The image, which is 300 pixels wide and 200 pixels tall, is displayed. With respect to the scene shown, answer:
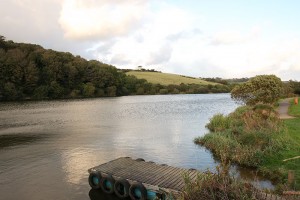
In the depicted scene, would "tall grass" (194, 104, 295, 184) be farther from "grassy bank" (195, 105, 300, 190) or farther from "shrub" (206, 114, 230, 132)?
"shrub" (206, 114, 230, 132)

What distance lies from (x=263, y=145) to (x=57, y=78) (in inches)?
4036

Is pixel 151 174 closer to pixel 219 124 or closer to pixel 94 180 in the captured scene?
pixel 94 180

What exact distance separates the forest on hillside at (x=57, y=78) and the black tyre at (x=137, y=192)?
302 feet

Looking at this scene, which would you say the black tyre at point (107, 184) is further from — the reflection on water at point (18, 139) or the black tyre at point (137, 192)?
the reflection on water at point (18, 139)

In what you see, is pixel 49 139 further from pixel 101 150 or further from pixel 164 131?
pixel 164 131

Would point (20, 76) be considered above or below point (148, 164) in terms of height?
above

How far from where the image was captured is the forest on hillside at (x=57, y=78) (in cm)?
10275

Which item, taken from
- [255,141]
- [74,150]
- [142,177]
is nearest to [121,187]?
[142,177]

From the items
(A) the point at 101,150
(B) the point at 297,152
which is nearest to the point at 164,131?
(A) the point at 101,150

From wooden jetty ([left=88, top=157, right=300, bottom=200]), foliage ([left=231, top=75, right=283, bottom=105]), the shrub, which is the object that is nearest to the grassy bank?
wooden jetty ([left=88, top=157, right=300, bottom=200])

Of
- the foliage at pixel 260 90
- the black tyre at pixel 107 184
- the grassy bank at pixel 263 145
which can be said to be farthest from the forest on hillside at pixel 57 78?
the black tyre at pixel 107 184

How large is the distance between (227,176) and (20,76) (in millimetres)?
106561

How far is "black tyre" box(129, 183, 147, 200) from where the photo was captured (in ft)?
48.0

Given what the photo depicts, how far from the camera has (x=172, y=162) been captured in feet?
75.0
